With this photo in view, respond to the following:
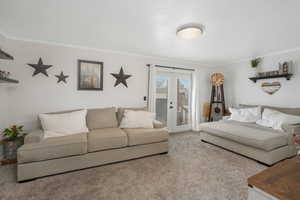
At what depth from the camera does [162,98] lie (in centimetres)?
413

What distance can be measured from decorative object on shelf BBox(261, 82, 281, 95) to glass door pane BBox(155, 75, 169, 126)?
251 centimetres

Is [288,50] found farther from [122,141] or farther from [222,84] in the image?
[122,141]

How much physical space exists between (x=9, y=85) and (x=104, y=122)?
1.85m

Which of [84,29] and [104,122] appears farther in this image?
[104,122]

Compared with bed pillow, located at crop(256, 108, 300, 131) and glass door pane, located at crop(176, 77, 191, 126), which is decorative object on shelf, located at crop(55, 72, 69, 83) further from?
bed pillow, located at crop(256, 108, 300, 131)

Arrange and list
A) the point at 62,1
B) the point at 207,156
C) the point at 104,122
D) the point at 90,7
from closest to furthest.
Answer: the point at 62,1 < the point at 90,7 < the point at 207,156 < the point at 104,122

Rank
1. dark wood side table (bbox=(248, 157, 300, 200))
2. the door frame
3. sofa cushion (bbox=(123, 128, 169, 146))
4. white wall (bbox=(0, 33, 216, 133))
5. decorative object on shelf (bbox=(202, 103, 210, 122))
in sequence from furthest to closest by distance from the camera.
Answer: decorative object on shelf (bbox=(202, 103, 210, 122)) → the door frame → white wall (bbox=(0, 33, 216, 133)) → sofa cushion (bbox=(123, 128, 169, 146)) → dark wood side table (bbox=(248, 157, 300, 200))

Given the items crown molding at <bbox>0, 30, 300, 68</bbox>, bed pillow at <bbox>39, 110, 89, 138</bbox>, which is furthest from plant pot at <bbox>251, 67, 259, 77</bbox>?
bed pillow at <bbox>39, 110, 89, 138</bbox>

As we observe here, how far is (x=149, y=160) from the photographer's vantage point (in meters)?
2.56

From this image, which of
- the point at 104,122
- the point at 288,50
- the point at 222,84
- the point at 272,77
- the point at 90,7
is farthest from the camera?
the point at 222,84

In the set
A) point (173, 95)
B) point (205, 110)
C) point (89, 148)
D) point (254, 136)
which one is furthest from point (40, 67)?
point (205, 110)

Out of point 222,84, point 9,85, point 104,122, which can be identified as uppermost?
point 222,84

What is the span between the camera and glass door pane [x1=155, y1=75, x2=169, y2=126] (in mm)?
4059

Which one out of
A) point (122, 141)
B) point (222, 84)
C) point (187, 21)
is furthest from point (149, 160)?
point (222, 84)
